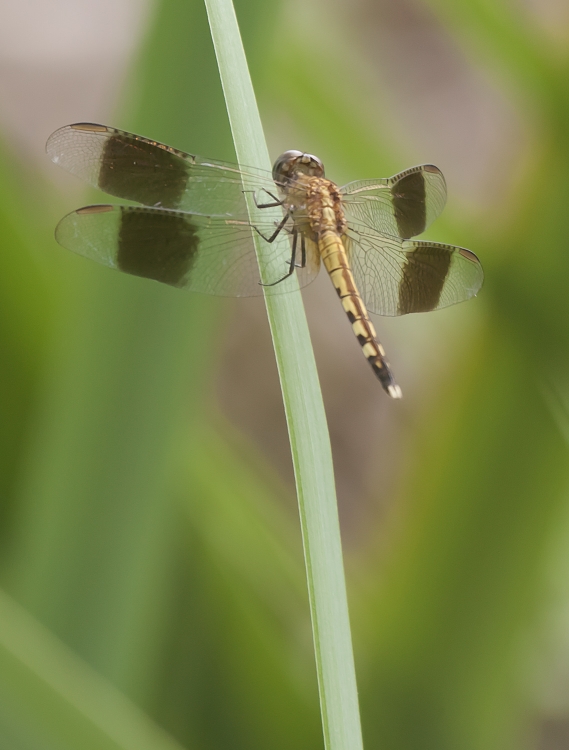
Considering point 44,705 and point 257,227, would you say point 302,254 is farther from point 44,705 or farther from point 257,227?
point 44,705

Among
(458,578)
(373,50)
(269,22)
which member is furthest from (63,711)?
(373,50)

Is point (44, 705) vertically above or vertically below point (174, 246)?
below

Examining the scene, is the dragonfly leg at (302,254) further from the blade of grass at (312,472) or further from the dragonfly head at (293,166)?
the blade of grass at (312,472)

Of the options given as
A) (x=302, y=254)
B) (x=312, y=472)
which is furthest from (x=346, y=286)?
(x=312, y=472)

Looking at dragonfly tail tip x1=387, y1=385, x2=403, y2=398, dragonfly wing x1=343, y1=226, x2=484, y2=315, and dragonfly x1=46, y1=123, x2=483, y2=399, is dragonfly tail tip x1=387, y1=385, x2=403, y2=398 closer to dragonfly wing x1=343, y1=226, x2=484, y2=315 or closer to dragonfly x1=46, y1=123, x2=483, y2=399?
dragonfly x1=46, y1=123, x2=483, y2=399

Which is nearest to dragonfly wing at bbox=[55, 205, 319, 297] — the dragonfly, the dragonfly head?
the dragonfly

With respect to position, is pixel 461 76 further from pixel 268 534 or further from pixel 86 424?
pixel 86 424

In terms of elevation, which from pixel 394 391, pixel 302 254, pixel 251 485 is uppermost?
pixel 302 254
